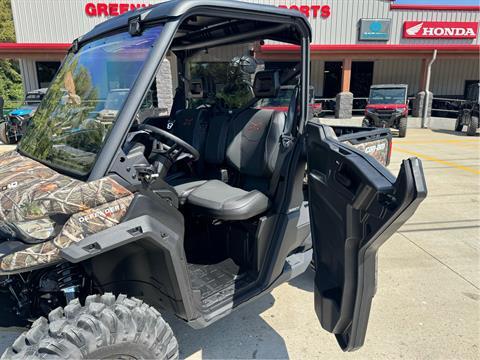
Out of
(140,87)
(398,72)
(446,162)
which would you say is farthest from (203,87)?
(398,72)

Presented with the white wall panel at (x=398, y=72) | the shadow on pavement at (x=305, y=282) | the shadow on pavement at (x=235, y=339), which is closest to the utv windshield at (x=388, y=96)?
the white wall panel at (x=398, y=72)

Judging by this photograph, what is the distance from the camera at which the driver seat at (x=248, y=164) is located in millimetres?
2504

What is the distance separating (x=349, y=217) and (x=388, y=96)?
1319cm

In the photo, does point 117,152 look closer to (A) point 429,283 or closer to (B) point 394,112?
(A) point 429,283

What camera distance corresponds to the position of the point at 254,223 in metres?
2.62

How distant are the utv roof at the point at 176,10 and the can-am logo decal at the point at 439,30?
16672 mm

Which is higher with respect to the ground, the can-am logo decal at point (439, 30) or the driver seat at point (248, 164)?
the can-am logo decal at point (439, 30)

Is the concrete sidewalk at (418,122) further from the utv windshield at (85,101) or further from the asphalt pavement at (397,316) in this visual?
the utv windshield at (85,101)

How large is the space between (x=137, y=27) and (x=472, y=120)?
1387 cm

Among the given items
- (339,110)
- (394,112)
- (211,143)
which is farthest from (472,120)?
(211,143)

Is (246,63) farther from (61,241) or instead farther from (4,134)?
(4,134)

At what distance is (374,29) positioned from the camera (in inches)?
639

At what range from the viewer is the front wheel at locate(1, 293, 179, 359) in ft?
4.98

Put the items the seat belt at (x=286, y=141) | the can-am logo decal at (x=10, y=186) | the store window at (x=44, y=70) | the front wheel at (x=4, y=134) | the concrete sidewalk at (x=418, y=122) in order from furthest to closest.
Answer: the concrete sidewalk at (x=418, y=122) → the store window at (x=44, y=70) → the front wheel at (x=4, y=134) → the seat belt at (x=286, y=141) → the can-am logo decal at (x=10, y=186)
